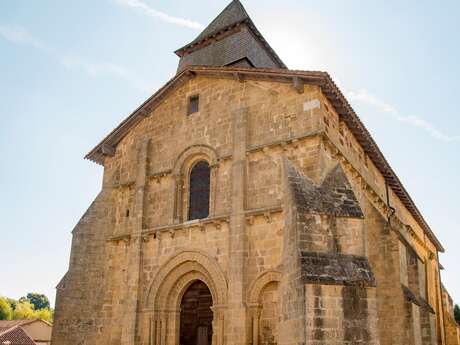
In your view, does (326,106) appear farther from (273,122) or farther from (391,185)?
(391,185)

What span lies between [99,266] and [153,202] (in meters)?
2.65

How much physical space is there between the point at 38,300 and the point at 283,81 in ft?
327

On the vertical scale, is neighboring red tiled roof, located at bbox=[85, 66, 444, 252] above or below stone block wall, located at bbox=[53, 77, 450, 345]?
above

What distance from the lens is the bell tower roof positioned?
56.0ft

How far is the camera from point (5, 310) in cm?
7269

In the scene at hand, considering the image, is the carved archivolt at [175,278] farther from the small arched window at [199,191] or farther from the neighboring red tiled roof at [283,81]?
the neighboring red tiled roof at [283,81]

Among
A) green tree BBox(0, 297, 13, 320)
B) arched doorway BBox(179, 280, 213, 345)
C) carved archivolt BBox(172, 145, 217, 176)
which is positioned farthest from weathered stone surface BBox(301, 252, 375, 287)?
green tree BBox(0, 297, 13, 320)

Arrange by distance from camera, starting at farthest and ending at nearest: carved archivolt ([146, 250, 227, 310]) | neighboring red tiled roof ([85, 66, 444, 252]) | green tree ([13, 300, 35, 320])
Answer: green tree ([13, 300, 35, 320]) → carved archivolt ([146, 250, 227, 310]) → neighboring red tiled roof ([85, 66, 444, 252])

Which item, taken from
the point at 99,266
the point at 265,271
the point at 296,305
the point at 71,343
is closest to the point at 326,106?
the point at 265,271

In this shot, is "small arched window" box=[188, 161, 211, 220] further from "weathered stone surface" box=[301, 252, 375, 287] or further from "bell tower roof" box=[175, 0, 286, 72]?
"weathered stone surface" box=[301, 252, 375, 287]

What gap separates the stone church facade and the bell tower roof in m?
0.10

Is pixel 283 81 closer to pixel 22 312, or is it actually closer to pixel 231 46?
pixel 231 46

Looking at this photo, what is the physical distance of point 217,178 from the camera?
13.4 metres

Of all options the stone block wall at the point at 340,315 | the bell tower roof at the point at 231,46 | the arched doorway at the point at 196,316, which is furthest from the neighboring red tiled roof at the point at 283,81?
the arched doorway at the point at 196,316
